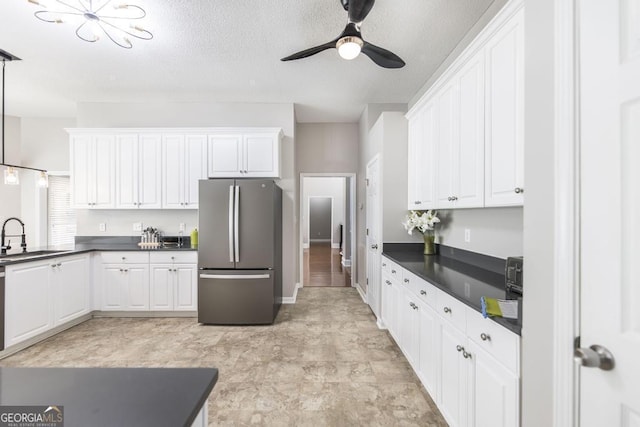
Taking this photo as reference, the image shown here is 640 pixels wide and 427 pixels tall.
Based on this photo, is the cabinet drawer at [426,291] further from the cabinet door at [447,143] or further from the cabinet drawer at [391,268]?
the cabinet door at [447,143]

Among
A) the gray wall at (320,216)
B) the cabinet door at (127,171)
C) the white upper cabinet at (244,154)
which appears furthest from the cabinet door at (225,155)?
the gray wall at (320,216)

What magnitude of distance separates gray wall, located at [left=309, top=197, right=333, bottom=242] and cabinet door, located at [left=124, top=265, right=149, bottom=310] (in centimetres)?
785

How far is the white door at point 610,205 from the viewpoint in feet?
2.40

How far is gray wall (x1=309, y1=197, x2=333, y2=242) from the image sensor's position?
11.1m

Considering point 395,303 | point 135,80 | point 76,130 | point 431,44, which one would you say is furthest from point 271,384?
point 76,130

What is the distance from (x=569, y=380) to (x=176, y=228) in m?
4.34

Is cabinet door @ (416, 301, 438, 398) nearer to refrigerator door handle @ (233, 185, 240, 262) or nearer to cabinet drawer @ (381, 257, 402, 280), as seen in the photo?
cabinet drawer @ (381, 257, 402, 280)

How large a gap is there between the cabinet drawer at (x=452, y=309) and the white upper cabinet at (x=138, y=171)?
3710mm

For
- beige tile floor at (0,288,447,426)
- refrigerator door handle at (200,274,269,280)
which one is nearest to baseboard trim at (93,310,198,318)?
beige tile floor at (0,288,447,426)

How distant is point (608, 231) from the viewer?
779mm

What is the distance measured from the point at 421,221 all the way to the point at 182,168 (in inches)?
126

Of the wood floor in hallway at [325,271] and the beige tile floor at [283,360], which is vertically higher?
the wood floor in hallway at [325,271]

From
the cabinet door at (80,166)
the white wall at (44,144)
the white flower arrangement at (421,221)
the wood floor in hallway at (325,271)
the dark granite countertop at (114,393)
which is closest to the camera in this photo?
the dark granite countertop at (114,393)

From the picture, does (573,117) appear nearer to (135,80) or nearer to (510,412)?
(510,412)
